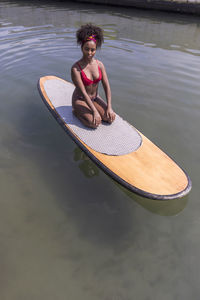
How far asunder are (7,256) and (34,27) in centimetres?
1269

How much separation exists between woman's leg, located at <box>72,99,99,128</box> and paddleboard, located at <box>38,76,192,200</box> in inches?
4.3

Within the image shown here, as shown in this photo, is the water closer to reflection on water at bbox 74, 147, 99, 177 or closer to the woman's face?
reflection on water at bbox 74, 147, 99, 177

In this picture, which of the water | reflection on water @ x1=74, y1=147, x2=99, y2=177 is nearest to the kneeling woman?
reflection on water @ x1=74, y1=147, x2=99, y2=177

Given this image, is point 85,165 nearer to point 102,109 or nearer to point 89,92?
point 102,109

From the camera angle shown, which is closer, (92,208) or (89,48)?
(92,208)

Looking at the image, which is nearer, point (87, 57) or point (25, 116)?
point (87, 57)

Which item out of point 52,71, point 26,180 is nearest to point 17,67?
point 52,71

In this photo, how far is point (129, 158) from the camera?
370 centimetres

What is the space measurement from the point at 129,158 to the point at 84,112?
1385 mm

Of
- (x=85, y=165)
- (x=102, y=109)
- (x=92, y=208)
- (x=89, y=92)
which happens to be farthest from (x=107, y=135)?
(x=92, y=208)

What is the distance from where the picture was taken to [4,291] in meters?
2.60

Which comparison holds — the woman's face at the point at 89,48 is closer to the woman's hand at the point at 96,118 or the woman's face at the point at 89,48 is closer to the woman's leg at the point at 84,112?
the woman's leg at the point at 84,112

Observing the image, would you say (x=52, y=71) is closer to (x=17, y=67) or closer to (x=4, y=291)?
(x=17, y=67)

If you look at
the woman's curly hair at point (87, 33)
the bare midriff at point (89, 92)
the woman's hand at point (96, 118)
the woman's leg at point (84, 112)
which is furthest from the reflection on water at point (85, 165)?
the woman's curly hair at point (87, 33)
